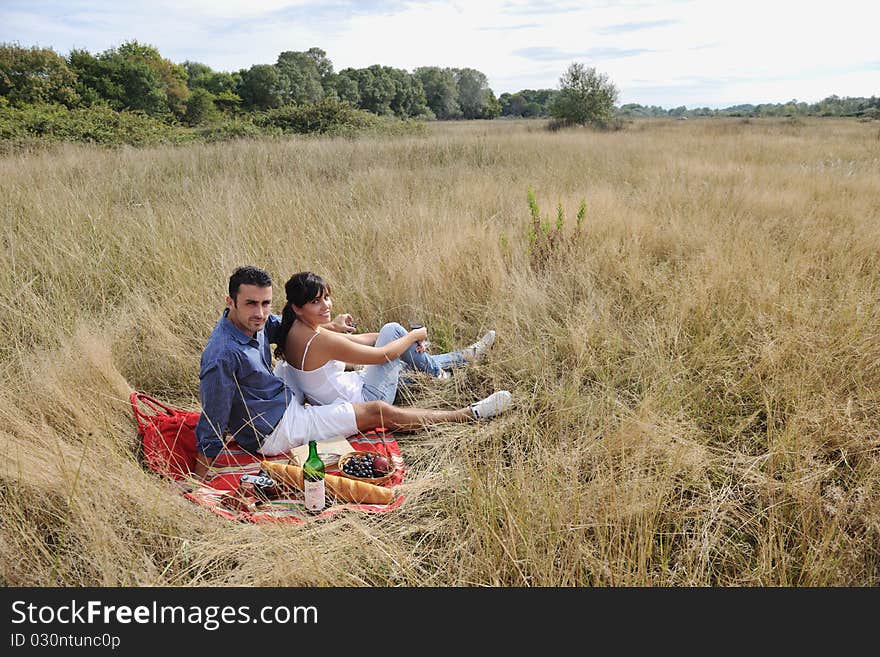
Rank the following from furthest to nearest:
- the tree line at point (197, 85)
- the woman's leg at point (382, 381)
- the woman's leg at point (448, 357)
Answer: the tree line at point (197, 85) → the woman's leg at point (448, 357) → the woman's leg at point (382, 381)

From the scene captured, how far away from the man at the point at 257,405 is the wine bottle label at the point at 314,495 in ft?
1.80

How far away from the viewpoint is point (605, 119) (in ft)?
96.5

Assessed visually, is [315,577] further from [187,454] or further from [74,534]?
[187,454]

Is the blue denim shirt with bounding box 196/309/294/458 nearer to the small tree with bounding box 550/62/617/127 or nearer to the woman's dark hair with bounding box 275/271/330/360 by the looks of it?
the woman's dark hair with bounding box 275/271/330/360

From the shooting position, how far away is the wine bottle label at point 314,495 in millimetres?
2354

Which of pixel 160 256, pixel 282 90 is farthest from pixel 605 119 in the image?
pixel 160 256

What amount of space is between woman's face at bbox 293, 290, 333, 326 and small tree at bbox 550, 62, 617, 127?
30.1 meters

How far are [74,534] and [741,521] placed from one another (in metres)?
2.82

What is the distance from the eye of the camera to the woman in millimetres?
2877

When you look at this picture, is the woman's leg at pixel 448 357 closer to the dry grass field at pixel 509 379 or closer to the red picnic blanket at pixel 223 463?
the dry grass field at pixel 509 379

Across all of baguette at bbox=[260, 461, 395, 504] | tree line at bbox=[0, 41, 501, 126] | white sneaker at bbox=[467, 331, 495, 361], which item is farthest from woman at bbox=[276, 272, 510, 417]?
tree line at bbox=[0, 41, 501, 126]

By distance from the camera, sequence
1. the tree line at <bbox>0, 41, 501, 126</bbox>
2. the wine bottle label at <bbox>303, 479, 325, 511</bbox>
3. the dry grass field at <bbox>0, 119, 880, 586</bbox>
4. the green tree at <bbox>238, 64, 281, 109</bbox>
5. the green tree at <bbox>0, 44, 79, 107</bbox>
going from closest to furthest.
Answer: the dry grass field at <bbox>0, 119, 880, 586</bbox> → the wine bottle label at <bbox>303, 479, 325, 511</bbox> → the green tree at <bbox>0, 44, 79, 107</bbox> → the tree line at <bbox>0, 41, 501, 126</bbox> → the green tree at <bbox>238, 64, 281, 109</bbox>

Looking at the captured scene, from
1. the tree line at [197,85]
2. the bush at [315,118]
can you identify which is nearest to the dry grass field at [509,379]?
the bush at [315,118]

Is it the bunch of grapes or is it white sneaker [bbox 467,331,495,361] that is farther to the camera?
white sneaker [bbox 467,331,495,361]
